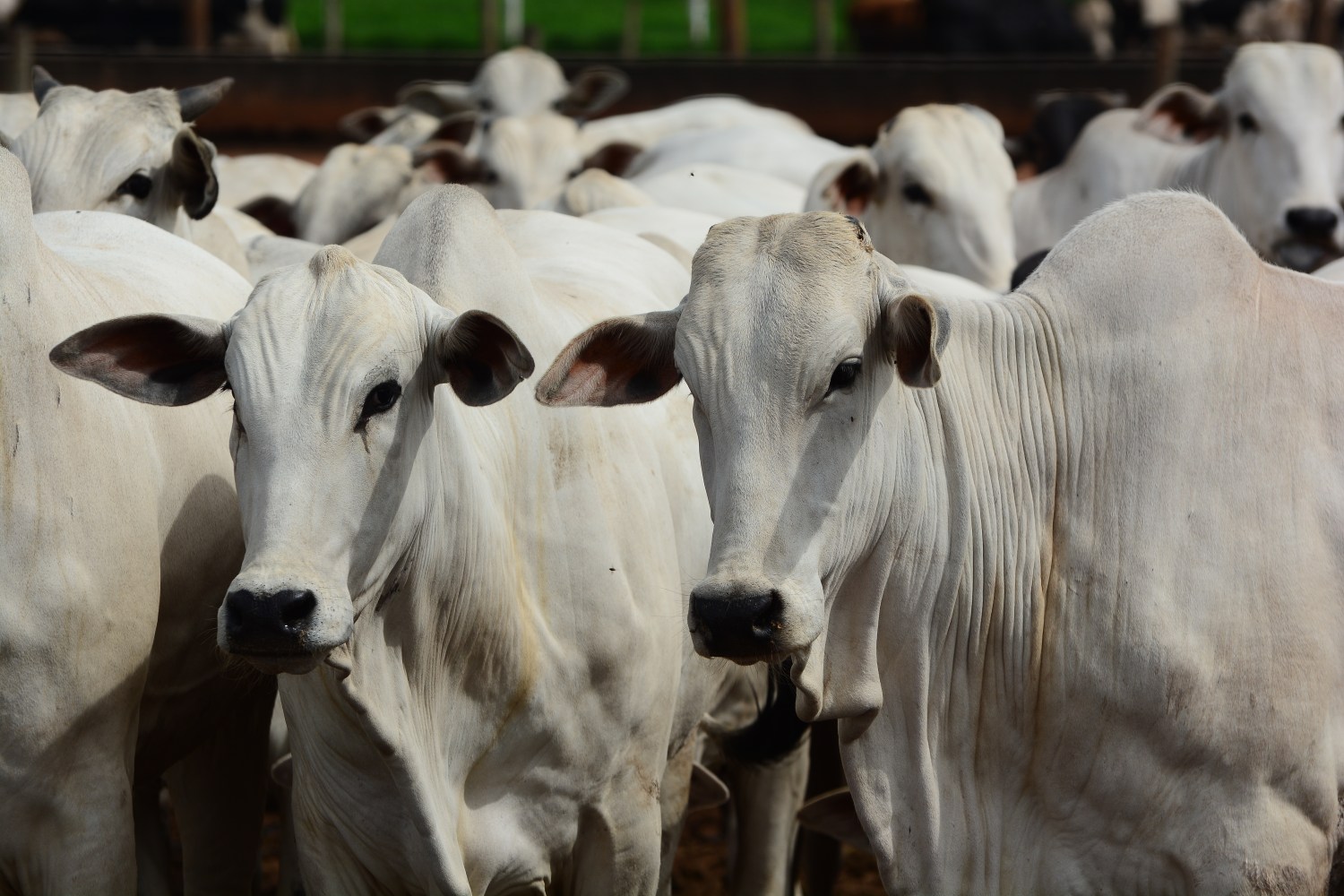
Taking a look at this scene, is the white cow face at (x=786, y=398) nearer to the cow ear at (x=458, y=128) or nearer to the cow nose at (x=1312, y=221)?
the cow nose at (x=1312, y=221)

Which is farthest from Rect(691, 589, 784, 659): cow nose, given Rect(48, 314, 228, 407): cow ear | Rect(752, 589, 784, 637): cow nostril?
Rect(48, 314, 228, 407): cow ear

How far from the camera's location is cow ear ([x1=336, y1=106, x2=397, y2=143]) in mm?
11328

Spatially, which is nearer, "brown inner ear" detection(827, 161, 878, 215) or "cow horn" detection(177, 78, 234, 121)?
"cow horn" detection(177, 78, 234, 121)

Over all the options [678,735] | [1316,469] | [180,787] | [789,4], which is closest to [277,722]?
[180,787]

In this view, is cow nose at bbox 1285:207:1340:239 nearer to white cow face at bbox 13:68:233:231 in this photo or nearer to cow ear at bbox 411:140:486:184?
cow ear at bbox 411:140:486:184

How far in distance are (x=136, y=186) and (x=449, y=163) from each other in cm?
323

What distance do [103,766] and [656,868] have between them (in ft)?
4.02

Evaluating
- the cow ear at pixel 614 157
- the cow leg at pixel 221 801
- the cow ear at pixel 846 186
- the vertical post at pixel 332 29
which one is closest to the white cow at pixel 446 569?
the cow leg at pixel 221 801

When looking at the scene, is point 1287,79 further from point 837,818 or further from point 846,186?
point 837,818

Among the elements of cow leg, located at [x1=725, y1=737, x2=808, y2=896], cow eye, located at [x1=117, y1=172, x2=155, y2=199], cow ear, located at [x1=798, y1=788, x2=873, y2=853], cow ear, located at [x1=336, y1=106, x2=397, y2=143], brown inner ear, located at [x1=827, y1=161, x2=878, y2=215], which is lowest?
cow leg, located at [x1=725, y1=737, x2=808, y2=896]

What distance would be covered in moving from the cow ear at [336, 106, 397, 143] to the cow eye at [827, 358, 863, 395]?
27.3 feet

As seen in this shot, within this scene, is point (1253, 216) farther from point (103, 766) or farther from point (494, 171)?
point (103, 766)

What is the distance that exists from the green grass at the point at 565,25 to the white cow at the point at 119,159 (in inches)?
542

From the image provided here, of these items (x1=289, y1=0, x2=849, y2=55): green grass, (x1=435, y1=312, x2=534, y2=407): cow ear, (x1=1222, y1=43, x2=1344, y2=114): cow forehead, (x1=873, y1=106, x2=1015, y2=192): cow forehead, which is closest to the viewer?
(x1=435, y1=312, x2=534, y2=407): cow ear
